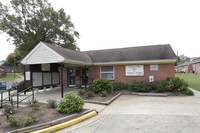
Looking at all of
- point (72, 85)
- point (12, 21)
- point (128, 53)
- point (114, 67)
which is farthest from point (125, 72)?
point (12, 21)

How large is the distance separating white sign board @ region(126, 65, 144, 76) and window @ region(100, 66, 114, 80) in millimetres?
1569

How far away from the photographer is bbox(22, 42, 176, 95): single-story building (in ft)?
29.6

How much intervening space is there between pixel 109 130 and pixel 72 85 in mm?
10333

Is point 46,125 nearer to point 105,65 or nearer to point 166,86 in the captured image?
point 166,86

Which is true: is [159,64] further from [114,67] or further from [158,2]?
[158,2]

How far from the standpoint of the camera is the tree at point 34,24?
80.0 feet

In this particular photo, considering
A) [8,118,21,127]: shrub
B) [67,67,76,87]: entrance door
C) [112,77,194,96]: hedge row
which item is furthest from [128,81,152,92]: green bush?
[8,118,21,127]: shrub

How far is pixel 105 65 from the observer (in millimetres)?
12656

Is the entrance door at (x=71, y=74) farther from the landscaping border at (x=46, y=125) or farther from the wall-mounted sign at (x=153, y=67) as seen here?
the landscaping border at (x=46, y=125)

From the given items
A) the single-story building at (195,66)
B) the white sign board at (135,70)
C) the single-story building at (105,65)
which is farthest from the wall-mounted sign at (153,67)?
the single-story building at (195,66)

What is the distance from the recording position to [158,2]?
10008mm

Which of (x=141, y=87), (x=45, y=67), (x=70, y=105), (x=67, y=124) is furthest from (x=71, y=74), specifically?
(x=67, y=124)

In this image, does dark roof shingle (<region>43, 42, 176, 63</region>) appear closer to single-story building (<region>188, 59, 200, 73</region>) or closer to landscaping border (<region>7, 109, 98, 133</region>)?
landscaping border (<region>7, 109, 98, 133</region>)

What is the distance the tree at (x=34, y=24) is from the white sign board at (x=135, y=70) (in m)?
19.1
